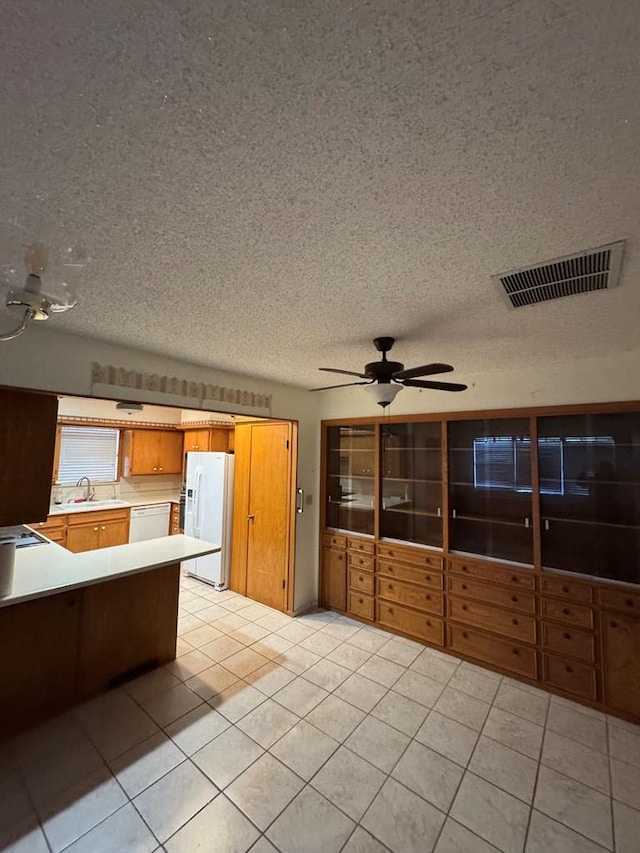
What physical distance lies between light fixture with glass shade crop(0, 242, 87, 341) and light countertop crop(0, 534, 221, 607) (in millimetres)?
1757

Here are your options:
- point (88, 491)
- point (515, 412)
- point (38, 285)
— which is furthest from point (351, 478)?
point (88, 491)

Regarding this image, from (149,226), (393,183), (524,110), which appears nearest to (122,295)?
(149,226)

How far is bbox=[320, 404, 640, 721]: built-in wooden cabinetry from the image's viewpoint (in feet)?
8.31

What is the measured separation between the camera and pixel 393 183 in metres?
0.99

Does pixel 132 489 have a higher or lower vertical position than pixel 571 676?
higher

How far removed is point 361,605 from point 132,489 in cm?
411

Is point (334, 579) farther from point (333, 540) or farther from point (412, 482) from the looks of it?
point (412, 482)

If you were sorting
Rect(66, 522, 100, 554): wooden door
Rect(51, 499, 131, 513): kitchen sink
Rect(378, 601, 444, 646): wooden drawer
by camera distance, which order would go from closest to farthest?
Rect(378, 601, 444, 646): wooden drawer, Rect(66, 522, 100, 554): wooden door, Rect(51, 499, 131, 513): kitchen sink

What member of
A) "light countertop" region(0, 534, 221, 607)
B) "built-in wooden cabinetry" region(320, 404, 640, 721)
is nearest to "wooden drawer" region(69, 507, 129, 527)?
"light countertop" region(0, 534, 221, 607)

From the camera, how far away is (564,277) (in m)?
1.49

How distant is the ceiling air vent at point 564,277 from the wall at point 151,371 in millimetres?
2282

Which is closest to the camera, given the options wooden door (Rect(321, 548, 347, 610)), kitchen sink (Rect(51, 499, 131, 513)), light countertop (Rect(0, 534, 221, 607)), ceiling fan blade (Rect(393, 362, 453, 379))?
ceiling fan blade (Rect(393, 362, 453, 379))

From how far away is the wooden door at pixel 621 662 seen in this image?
2389mm

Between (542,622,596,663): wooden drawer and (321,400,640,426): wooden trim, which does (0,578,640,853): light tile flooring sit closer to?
(542,622,596,663): wooden drawer
